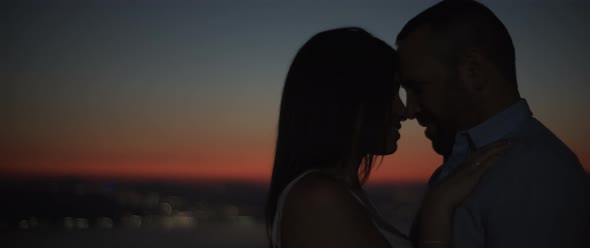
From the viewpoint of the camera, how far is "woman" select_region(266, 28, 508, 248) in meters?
1.45

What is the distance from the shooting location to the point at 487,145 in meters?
1.58

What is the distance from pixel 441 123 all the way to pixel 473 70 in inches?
8.4

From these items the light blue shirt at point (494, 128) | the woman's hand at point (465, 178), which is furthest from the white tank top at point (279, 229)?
the light blue shirt at point (494, 128)

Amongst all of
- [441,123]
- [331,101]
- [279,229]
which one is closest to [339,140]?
[331,101]

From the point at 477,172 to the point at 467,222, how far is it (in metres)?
0.12

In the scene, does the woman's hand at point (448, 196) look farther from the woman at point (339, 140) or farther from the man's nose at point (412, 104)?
the man's nose at point (412, 104)

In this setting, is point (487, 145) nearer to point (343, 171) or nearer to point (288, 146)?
point (343, 171)

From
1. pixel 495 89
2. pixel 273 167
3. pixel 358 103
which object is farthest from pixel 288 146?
pixel 495 89

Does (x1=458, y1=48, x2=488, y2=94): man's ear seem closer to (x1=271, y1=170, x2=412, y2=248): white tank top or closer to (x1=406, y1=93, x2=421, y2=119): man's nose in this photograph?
(x1=406, y1=93, x2=421, y2=119): man's nose

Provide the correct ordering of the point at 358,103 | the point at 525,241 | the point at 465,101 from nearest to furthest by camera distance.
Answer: the point at 525,241
the point at 358,103
the point at 465,101

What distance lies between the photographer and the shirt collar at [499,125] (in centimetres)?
158

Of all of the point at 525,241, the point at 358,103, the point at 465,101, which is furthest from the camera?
the point at 465,101

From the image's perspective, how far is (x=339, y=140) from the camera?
5.09 ft

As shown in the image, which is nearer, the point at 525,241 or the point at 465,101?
the point at 525,241
